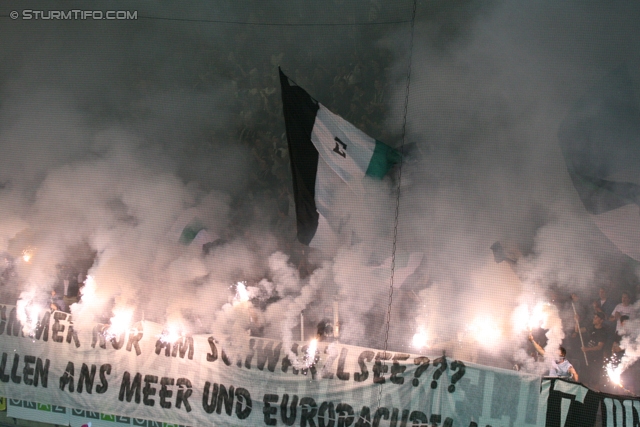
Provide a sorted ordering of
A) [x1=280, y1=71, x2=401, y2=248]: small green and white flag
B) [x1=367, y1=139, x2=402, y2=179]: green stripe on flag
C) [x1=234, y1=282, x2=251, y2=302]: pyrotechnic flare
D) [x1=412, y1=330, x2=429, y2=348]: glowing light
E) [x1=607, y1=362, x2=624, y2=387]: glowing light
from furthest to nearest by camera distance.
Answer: [x1=234, y1=282, x2=251, y2=302]: pyrotechnic flare → [x1=412, y1=330, x2=429, y2=348]: glowing light → [x1=367, y1=139, x2=402, y2=179]: green stripe on flag → [x1=280, y1=71, x2=401, y2=248]: small green and white flag → [x1=607, y1=362, x2=624, y2=387]: glowing light

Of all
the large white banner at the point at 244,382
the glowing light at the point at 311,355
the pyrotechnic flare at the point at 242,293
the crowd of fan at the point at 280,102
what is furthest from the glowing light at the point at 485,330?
the pyrotechnic flare at the point at 242,293

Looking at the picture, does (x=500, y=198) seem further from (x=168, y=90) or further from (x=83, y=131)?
(x=83, y=131)

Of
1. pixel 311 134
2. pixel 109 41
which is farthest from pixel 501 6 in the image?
pixel 109 41

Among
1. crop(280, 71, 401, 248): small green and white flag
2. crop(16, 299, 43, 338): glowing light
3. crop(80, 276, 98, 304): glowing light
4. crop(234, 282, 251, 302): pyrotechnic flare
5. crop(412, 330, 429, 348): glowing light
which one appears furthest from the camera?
crop(80, 276, 98, 304): glowing light

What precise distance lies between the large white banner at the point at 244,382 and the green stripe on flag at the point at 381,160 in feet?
4.43

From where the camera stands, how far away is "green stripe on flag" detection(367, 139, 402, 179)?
4.46m

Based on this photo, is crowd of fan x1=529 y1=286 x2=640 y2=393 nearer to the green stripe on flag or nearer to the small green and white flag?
the green stripe on flag

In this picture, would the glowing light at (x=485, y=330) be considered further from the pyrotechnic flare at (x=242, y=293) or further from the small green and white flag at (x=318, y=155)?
the pyrotechnic flare at (x=242, y=293)

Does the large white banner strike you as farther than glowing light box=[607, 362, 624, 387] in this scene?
No

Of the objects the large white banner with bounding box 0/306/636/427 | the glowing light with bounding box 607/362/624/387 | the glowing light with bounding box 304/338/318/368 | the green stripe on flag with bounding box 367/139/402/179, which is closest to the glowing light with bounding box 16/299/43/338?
the large white banner with bounding box 0/306/636/427

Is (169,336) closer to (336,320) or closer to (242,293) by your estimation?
(242,293)

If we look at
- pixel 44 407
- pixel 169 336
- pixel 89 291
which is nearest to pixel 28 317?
pixel 89 291

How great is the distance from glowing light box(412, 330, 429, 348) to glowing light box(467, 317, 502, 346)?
34cm

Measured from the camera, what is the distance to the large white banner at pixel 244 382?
147 inches
